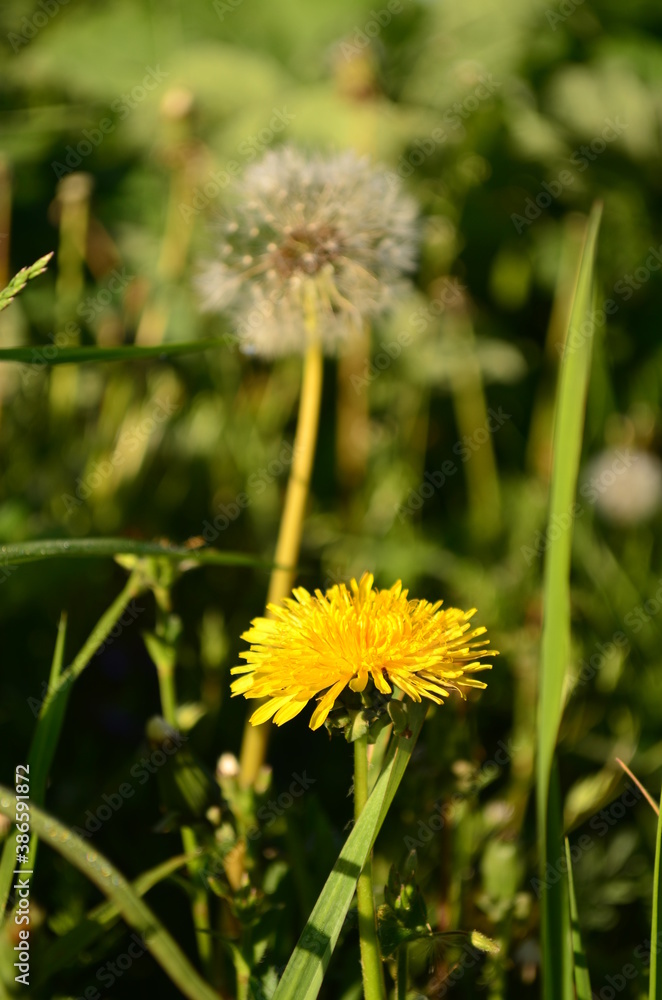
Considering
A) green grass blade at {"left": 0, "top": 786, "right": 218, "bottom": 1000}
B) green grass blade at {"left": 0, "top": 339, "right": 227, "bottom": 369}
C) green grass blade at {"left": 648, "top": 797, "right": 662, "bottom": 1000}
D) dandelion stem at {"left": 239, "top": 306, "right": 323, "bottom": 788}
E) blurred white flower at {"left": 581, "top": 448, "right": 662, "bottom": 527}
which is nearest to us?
green grass blade at {"left": 0, "top": 786, "right": 218, "bottom": 1000}

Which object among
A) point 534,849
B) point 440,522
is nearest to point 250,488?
point 440,522

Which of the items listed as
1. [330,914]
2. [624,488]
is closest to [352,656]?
[330,914]

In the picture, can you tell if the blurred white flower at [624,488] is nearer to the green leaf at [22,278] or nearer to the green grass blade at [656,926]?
the green grass blade at [656,926]

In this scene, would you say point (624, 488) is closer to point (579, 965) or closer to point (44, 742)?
point (579, 965)

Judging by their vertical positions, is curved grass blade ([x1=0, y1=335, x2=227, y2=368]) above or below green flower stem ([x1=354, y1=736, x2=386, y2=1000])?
above

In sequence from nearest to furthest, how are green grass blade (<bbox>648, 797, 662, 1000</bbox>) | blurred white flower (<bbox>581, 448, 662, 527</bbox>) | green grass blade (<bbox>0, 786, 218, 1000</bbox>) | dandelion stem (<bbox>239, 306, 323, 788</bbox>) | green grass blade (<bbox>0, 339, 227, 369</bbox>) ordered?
1. green grass blade (<bbox>0, 786, 218, 1000</bbox>)
2. green grass blade (<bbox>648, 797, 662, 1000</bbox>)
3. green grass blade (<bbox>0, 339, 227, 369</bbox>)
4. dandelion stem (<bbox>239, 306, 323, 788</bbox>)
5. blurred white flower (<bbox>581, 448, 662, 527</bbox>)

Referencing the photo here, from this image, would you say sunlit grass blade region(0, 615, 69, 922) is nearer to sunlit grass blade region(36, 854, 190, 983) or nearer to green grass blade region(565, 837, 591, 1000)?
sunlit grass blade region(36, 854, 190, 983)

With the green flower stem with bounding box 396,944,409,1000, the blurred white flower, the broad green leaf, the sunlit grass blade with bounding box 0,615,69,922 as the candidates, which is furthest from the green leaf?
the blurred white flower

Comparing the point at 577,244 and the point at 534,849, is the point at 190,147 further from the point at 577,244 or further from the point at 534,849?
the point at 534,849
